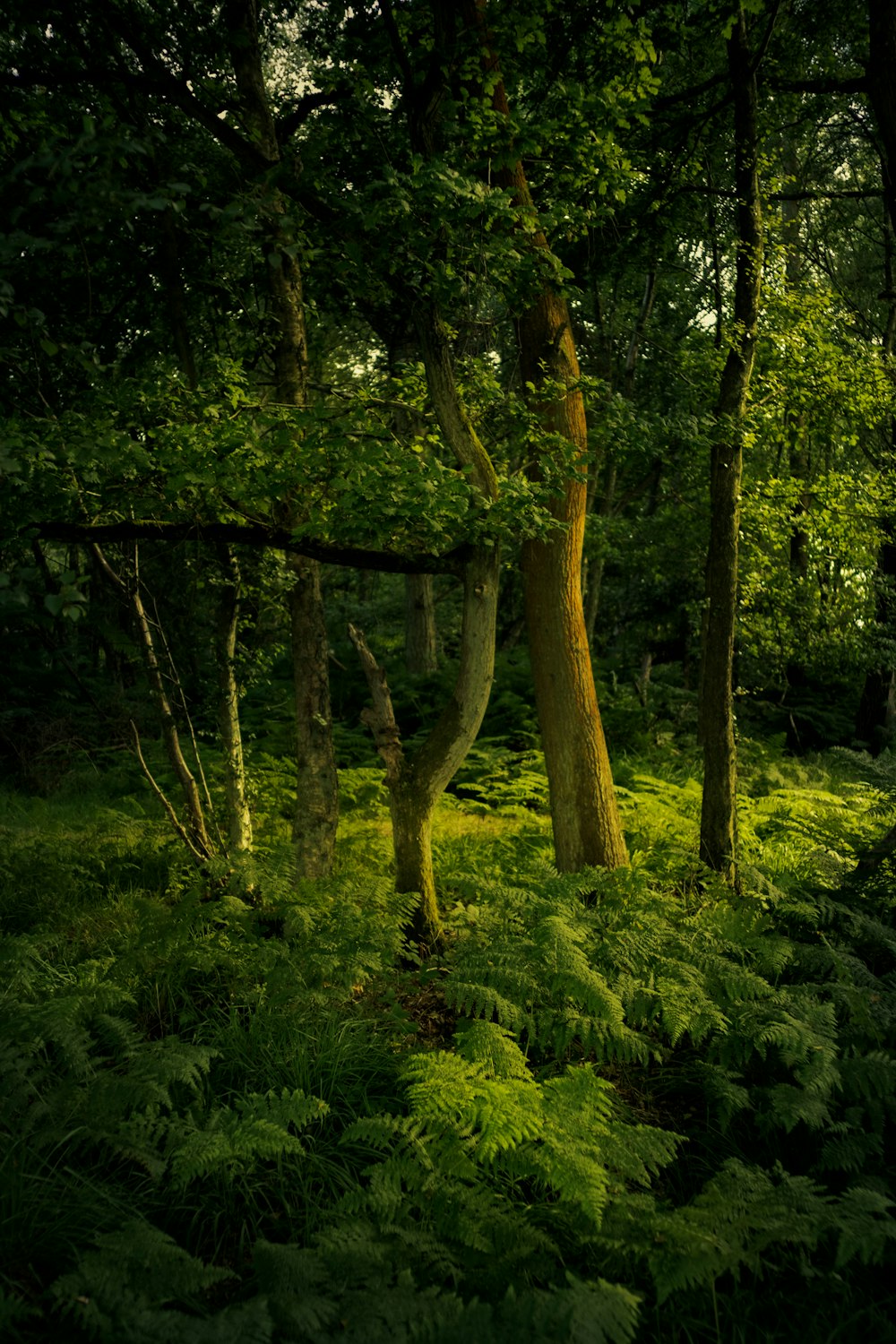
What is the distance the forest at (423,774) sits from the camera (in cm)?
296

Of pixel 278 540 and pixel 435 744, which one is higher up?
pixel 278 540

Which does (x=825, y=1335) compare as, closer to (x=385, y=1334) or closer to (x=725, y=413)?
(x=385, y=1334)

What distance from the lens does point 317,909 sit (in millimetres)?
5625

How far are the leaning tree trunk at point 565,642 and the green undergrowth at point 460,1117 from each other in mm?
700

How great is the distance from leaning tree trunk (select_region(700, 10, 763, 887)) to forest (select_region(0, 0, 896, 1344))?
0.12 ft

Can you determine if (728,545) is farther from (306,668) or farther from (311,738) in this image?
(311,738)

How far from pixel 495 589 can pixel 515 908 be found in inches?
94.6

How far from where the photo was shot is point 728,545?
7258 mm

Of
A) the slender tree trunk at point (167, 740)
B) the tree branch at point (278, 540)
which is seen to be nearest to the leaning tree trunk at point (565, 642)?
the tree branch at point (278, 540)

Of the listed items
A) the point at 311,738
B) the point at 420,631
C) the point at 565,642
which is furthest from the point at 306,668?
the point at 420,631

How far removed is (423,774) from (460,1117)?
320 centimetres

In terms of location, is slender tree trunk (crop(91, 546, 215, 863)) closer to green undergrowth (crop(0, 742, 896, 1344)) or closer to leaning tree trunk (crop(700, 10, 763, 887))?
green undergrowth (crop(0, 742, 896, 1344))

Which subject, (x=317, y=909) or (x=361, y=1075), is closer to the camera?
(x=361, y=1075)

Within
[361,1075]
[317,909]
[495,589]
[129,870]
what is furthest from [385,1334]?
[129,870]
